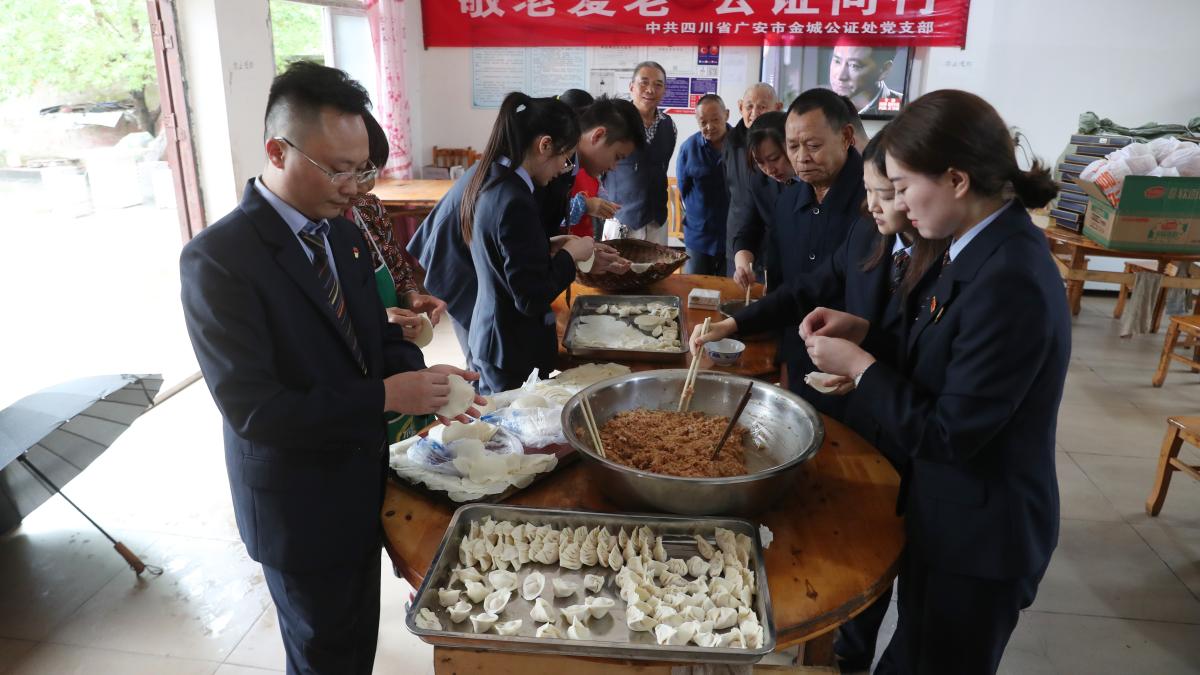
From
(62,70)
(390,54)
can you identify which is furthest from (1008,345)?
(390,54)

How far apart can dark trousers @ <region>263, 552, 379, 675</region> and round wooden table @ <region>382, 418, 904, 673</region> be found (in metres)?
0.15

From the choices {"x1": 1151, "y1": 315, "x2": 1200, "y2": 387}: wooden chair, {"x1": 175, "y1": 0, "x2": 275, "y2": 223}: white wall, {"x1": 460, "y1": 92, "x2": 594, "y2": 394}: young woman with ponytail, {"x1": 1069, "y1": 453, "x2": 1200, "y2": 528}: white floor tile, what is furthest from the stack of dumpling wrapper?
{"x1": 1151, "y1": 315, "x2": 1200, "y2": 387}: wooden chair

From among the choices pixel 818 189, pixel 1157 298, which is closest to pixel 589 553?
pixel 818 189

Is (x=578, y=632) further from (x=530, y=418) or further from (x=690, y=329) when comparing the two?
(x=690, y=329)

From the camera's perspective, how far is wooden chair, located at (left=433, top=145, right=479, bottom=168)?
6828 millimetres

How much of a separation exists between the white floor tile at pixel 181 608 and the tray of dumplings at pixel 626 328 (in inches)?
53.9

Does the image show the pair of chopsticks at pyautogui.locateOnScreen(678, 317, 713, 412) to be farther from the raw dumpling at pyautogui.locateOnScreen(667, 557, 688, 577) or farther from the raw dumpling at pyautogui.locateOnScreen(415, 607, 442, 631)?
the raw dumpling at pyautogui.locateOnScreen(415, 607, 442, 631)

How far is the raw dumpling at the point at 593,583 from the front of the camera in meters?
1.21

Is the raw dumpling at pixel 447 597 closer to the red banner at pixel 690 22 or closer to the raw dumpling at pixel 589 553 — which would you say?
the raw dumpling at pixel 589 553

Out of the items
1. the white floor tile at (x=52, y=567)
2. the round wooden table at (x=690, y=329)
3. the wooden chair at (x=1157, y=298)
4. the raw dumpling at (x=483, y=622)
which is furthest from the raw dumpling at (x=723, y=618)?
the wooden chair at (x=1157, y=298)

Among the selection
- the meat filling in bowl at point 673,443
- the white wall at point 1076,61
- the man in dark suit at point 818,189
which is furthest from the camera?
the white wall at point 1076,61

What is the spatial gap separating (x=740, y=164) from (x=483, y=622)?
3.06 metres

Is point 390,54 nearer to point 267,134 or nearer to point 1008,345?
point 267,134

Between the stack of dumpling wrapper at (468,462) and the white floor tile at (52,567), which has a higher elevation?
the stack of dumpling wrapper at (468,462)
